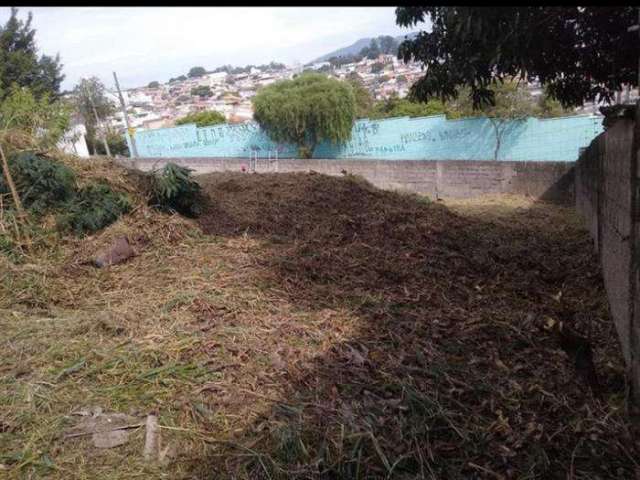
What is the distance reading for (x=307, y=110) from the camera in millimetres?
20578

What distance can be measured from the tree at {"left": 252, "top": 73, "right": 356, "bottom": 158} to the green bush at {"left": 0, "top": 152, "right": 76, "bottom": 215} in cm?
1636

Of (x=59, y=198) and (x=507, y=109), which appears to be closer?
(x=59, y=198)

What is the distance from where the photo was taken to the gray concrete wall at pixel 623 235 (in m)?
2.19

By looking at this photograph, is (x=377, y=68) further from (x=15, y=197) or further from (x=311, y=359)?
(x=311, y=359)

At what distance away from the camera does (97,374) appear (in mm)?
2572

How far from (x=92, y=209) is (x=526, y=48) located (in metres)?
4.35

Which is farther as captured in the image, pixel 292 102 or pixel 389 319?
pixel 292 102

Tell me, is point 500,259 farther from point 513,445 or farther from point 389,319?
point 513,445

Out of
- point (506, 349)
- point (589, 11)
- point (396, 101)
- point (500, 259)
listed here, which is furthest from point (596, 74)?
point (396, 101)

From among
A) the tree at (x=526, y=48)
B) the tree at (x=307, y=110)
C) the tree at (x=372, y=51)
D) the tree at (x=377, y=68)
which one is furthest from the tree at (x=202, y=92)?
the tree at (x=526, y=48)

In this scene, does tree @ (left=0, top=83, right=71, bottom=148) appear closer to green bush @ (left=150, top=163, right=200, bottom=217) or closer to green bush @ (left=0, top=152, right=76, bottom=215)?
green bush @ (left=0, top=152, right=76, bottom=215)

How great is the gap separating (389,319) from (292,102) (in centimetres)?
1878

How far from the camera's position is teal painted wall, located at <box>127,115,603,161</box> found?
49.4ft

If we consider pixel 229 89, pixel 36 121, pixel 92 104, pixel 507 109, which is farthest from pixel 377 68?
pixel 36 121
